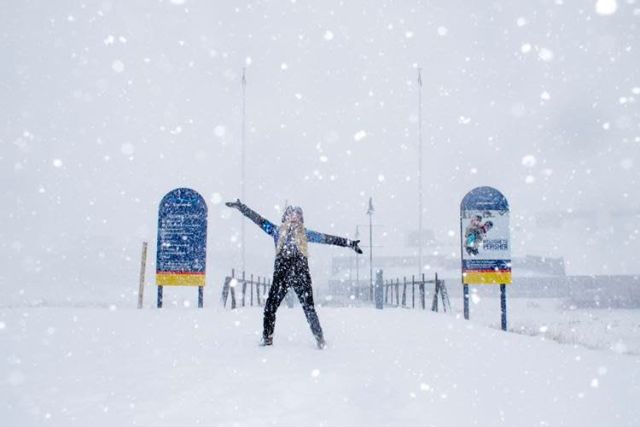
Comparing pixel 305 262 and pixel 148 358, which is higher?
pixel 305 262

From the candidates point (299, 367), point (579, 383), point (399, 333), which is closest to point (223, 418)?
point (299, 367)

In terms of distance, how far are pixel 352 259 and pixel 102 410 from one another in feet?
219

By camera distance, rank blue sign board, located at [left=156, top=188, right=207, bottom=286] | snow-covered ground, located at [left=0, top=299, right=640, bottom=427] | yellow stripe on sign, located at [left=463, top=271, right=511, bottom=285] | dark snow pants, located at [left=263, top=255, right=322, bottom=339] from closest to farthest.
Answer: snow-covered ground, located at [left=0, top=299, right=640, bottom=427] → dark snow pants, located at [left=263, top=255, right=322, bottom=339] → yellow stripe on sign, located at [left=463, top=271, right=511, bottom=285] → blue sign board, located at [left=156, top=188, right=207, bottom=286]

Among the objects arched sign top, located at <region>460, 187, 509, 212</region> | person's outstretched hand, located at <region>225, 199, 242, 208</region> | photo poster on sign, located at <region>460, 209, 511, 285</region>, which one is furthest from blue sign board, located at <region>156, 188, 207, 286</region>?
arched sign top, located at <region>460, 187, 509, 212</region>

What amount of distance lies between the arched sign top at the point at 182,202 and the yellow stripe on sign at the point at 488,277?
6.62m

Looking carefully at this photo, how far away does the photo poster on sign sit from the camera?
11289mm

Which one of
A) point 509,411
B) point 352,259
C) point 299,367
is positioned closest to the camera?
point 509,411

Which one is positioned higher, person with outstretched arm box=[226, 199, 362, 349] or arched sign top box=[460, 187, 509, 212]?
arched sign top box=[460, 187, 509, 212]

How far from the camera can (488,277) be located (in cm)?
1132

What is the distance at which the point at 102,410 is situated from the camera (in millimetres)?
3639

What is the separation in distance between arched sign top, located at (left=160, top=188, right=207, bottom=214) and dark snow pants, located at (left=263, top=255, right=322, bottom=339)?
6.51 metres

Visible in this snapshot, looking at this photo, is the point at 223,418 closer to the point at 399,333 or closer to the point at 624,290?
the point at 399,333

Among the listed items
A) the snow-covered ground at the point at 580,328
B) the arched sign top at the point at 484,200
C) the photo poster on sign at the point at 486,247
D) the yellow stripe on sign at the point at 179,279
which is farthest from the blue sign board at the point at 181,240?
the snow-covered ground at the point at 580,328

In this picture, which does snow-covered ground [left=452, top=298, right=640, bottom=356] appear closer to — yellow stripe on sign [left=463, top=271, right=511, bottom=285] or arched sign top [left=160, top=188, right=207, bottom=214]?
yellow stripe on sign [left=463, top=271, right=511, bottom=285]
